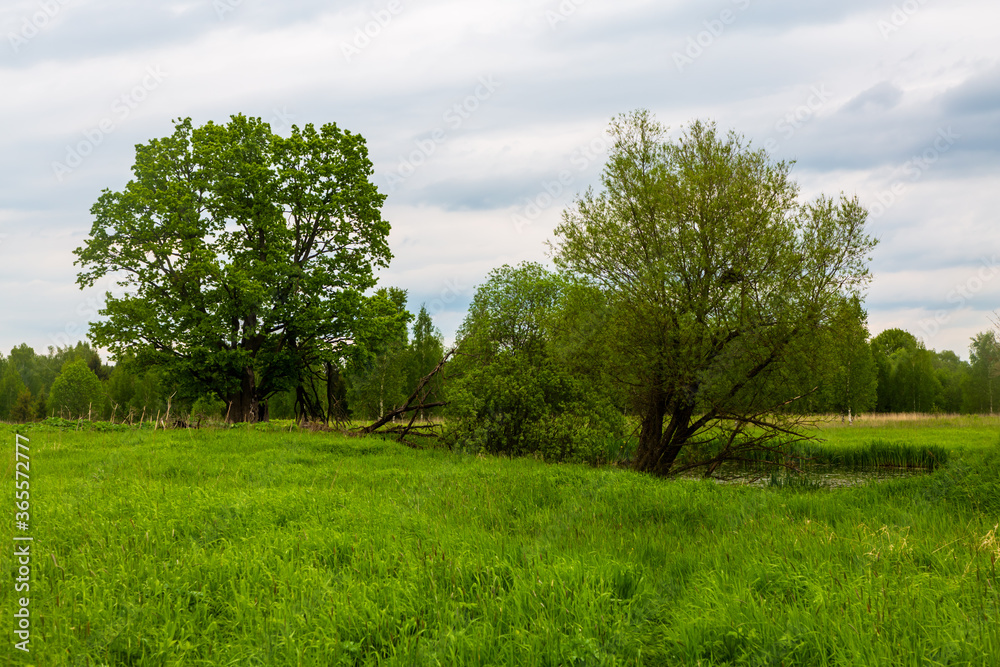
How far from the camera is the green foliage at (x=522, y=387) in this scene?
19766 mm

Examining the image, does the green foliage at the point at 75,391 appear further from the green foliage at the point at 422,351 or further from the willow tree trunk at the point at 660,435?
the willow tree trunk at the point at 660,435

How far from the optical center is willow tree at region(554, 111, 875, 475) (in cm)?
1555

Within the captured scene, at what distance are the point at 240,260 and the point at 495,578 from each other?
975 inches

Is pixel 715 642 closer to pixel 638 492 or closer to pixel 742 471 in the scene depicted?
pixel 638 492

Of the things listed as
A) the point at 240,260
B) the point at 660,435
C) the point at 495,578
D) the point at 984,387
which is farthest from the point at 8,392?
the point at 984,387

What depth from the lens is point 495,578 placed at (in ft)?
19.4

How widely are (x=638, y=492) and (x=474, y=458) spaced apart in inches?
282

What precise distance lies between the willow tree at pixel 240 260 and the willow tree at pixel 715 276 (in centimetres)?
1473

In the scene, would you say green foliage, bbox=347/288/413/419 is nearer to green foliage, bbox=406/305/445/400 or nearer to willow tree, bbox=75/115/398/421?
green foliage, bbox=406/305/445/400

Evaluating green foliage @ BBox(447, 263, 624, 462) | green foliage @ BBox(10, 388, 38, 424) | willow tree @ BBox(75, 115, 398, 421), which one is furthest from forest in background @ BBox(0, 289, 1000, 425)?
green foliage @ BBox(447, 263, 624, 462)

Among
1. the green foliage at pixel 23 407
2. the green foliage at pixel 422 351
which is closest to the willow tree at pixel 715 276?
the green foliage at pixel 422 351

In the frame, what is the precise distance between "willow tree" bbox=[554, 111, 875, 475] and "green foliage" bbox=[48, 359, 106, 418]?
238 feet

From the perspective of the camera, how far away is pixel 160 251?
87.6 ft

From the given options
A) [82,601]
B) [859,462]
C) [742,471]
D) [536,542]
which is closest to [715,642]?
[536,542]
